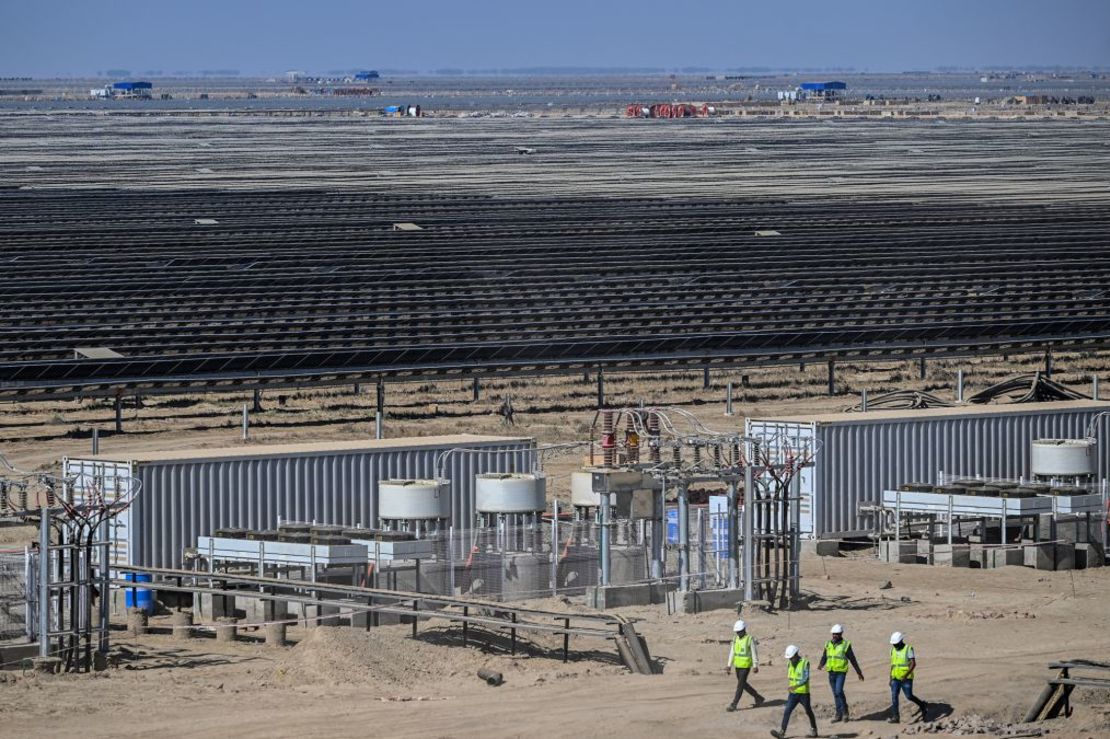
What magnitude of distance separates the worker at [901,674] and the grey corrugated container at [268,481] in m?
13.1

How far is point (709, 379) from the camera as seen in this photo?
6225 centimetres

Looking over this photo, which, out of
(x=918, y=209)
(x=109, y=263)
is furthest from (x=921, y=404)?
(x=918, y=209)

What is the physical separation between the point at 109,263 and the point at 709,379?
32060 mm

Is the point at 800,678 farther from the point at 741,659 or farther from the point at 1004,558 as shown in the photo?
the point at 1004,558

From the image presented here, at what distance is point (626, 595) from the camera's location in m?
33.0

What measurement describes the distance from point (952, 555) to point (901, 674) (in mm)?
13070

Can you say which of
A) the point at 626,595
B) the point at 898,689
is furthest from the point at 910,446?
the point at 898,689

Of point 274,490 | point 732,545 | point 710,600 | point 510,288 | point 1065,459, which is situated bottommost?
point 710,600

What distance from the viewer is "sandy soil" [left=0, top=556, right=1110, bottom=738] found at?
24.8 metres

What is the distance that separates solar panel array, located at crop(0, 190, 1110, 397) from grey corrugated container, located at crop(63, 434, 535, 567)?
18578 mm

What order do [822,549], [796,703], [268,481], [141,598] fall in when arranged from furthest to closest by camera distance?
1. [822,549]
2. [268,481]
3. [141,598]
4. [796,703]

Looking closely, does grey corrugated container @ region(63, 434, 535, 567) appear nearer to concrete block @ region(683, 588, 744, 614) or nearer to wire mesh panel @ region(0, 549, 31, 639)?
wire mesh panel @ region(0, 549, 31, 639)

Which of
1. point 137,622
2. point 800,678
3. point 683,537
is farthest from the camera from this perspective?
point 683,537

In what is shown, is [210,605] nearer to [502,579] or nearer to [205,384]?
[502,579]
